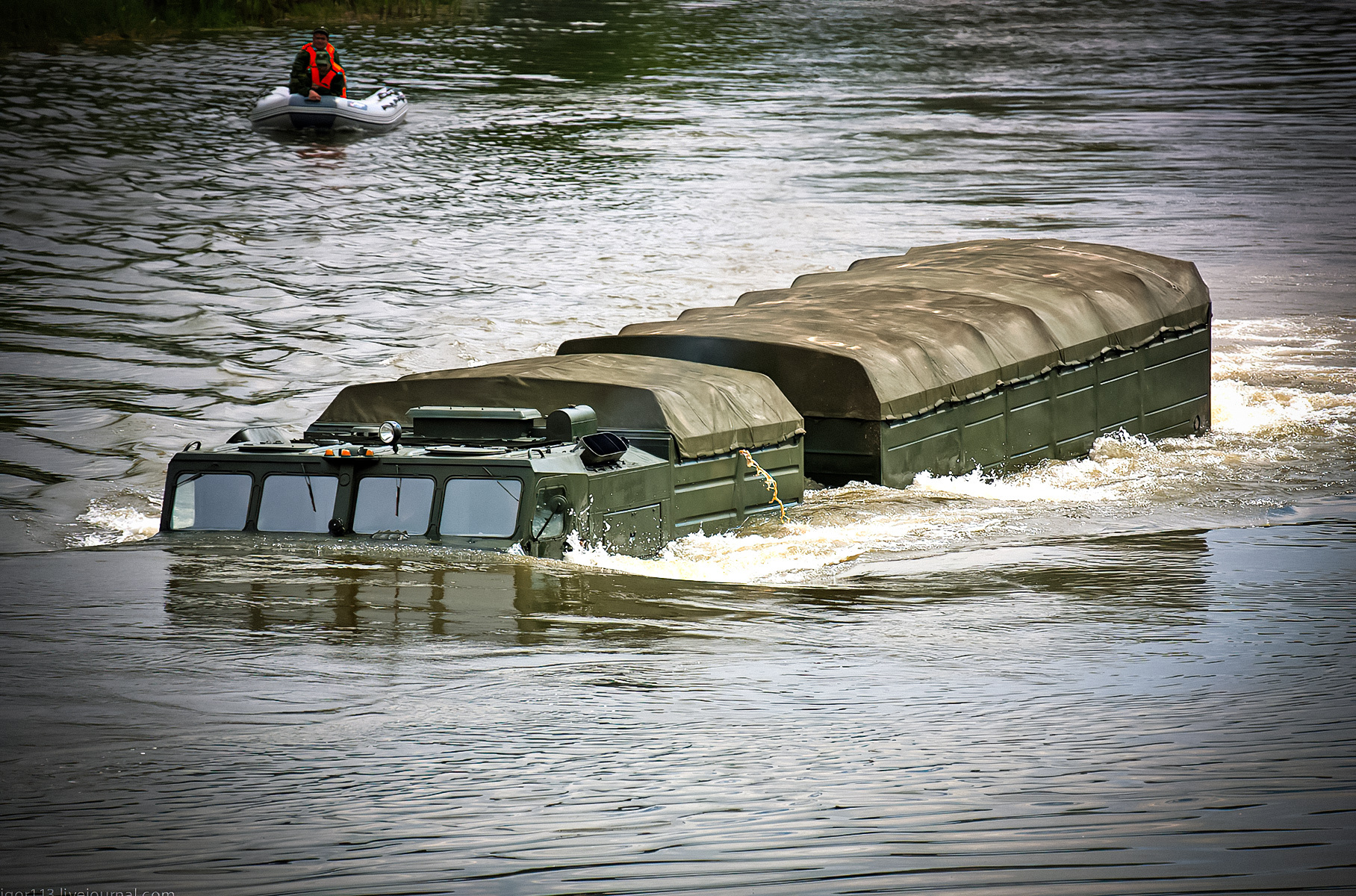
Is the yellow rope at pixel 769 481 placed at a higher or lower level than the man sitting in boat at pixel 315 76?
lower

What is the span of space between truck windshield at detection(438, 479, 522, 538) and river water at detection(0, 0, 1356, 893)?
9.2 inches

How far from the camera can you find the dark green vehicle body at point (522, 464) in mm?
9430

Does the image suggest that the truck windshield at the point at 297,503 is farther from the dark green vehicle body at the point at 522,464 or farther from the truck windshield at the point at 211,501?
the truck windshield at the point at 211,501

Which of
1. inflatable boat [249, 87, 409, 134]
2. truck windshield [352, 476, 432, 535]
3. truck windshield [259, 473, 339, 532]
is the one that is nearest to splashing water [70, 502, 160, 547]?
truck windshield [259, 473, 339, 532]

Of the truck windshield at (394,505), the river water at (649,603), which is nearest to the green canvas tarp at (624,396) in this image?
the river water at (649,603)

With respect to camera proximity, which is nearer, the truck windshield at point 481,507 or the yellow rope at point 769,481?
the truck windshield at point 481,507

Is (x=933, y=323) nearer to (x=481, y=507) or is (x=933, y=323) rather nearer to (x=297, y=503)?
(x=481, y=507)

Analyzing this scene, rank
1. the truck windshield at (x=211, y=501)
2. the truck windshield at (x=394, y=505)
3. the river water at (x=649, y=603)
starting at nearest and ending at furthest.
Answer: the river water at (x=649, y=603)
the truck windshield at (x=394, y=505)
the truck windshield at (x=211, y=501)

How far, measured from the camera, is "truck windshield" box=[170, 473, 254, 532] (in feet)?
32.1

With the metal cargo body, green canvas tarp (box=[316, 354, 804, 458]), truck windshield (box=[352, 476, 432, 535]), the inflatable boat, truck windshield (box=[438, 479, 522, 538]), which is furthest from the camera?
the inflatable boat

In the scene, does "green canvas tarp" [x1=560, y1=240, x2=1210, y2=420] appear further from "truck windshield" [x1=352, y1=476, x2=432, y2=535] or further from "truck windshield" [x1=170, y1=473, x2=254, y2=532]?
"truck windshield" [x1=170, y1=473, x2=254, y2=532]

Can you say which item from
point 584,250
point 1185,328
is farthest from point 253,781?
point 584,250

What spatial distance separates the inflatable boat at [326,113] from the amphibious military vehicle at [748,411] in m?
18.3

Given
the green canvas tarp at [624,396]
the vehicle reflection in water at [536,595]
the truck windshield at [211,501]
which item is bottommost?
the vehicle reflection in water at [536,595]
